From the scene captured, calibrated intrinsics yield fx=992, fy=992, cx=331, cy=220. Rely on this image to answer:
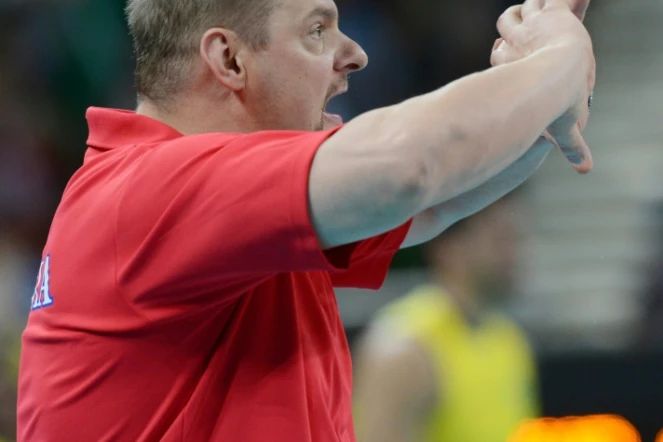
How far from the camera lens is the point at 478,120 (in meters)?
1.23

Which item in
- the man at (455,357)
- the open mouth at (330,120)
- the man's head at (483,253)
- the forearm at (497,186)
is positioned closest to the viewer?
the forearm at (497,186)

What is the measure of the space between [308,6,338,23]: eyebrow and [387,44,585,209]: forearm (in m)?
0.46

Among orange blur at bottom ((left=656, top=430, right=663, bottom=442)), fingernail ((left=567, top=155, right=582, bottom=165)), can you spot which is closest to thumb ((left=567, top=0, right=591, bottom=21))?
fingernail ((left=567, top=155, right=582, bottom=165))

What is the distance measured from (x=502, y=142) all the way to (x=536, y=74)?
0.11 metres

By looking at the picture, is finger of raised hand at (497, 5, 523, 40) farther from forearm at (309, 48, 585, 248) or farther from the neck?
the neck

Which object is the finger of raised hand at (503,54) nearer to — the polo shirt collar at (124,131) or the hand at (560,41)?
the hand at (560,41)

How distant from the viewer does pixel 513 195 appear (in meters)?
5.50

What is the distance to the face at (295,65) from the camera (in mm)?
1639

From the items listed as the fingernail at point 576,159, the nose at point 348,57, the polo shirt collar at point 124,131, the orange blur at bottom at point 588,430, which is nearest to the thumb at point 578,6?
the fingernail at point 576,159

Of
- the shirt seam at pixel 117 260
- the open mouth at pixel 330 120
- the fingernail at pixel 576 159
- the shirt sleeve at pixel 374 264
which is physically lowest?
the shirt sleeve at pixel 374 264

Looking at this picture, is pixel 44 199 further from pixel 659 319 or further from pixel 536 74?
pixel 536 74

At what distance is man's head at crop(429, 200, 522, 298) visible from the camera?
11.5 feet

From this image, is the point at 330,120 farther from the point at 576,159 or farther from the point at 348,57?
the point at 576,159

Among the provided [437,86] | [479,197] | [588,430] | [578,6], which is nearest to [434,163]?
[578,6]
